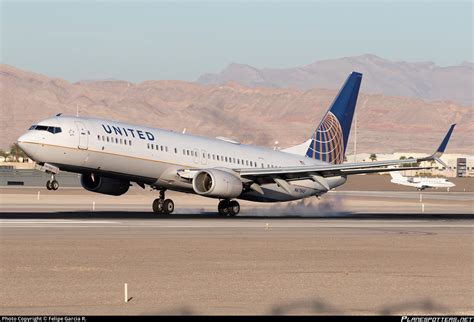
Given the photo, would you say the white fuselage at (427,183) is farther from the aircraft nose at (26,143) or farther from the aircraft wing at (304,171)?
the aircraft nose at (26,143)

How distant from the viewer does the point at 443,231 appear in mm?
45031

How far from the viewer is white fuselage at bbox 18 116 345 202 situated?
49.6 meters

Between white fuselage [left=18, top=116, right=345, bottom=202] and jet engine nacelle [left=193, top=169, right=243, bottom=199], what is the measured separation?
0.82m

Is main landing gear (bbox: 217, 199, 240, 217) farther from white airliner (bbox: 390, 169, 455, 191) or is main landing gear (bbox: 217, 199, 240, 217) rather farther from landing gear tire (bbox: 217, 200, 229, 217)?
white airliner (bbox: 390, 169, 455, 191)

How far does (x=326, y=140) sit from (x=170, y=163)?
15065 mm

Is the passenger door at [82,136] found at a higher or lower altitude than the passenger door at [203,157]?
higher

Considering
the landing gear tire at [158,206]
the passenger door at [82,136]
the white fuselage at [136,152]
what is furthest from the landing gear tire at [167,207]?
the passenger door at [82,136]

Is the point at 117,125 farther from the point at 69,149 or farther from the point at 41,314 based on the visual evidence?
the point at 41,314

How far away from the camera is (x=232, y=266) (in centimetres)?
2920

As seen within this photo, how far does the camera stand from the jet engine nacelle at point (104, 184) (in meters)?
54.8

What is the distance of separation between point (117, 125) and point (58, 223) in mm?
8965

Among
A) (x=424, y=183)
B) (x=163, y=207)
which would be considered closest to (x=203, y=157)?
(x=163, y=207)

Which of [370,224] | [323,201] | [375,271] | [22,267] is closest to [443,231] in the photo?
[370,224]

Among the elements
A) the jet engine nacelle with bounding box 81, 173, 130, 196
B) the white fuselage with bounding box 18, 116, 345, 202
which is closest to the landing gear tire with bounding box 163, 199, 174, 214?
the white fuselage with bounding box 18, 116, 345, 202
